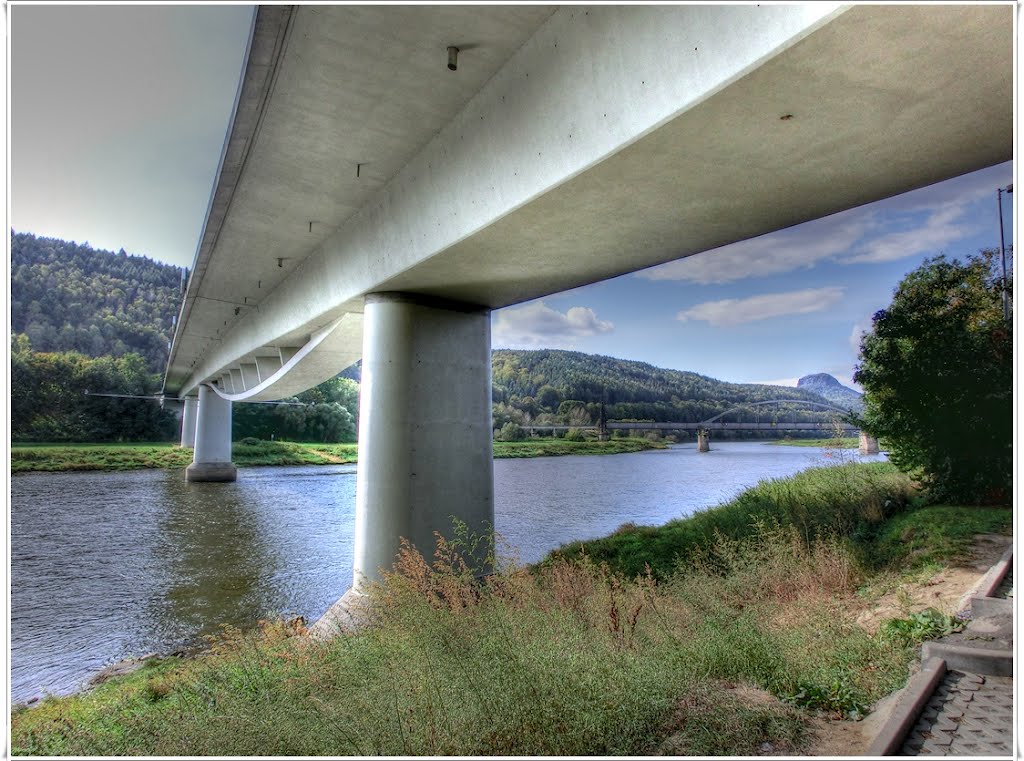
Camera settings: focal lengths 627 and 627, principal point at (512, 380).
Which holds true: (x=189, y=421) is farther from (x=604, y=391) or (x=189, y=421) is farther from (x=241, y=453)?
(x=604, y=391)

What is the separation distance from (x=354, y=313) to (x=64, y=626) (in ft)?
22.1

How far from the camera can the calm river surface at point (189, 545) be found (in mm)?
9492

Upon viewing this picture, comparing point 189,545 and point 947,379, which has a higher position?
point 947,379

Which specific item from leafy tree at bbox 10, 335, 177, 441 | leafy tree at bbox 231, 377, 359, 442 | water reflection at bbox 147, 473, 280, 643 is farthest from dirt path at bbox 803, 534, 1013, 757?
leafy tree at bbox 231, 377, 359, 442

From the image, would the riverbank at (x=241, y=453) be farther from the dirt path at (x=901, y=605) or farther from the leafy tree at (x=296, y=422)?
the dirt path at (x=901, y=605)

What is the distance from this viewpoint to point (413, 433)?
28.7 feet

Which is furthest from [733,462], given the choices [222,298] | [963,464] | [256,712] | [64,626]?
[256,712]

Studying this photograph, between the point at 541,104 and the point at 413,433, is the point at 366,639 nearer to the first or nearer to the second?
the point at 413,433

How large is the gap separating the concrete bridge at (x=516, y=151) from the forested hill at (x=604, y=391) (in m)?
37.7

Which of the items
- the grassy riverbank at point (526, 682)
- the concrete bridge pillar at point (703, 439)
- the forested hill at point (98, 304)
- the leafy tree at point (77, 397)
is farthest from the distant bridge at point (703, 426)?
the grassy riverbank at point (526, 682)

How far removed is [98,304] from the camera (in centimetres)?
4581

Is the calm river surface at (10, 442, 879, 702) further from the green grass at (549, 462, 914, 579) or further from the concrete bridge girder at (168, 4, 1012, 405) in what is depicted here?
the concrete bridge girder at (168, 4, 1012, 405)

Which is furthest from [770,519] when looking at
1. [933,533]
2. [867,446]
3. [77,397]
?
[77,397]

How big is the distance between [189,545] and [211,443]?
2326 cm
